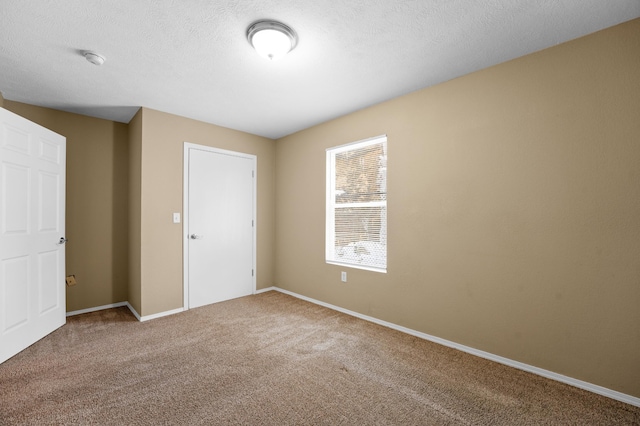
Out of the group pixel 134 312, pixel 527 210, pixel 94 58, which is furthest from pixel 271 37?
pixel 134 312

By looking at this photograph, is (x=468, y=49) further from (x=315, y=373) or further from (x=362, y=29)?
(x=315, y=373)

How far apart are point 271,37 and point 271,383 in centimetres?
247

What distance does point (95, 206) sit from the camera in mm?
3695

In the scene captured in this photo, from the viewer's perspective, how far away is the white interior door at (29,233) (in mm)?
2449

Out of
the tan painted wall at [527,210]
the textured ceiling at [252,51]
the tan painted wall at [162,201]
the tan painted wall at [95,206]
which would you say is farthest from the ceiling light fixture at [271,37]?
the tan painted wall at [95,206]

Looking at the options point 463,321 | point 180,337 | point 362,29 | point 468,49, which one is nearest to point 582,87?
point 468,49

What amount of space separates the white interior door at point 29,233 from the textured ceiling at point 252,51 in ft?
1.89

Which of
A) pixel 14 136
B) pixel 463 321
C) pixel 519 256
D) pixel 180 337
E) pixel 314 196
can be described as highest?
pixel 14 136

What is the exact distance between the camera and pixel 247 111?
3.49m

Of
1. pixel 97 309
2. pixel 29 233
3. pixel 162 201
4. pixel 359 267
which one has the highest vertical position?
pixel 162 201

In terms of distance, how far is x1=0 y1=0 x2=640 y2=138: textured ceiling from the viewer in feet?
5.81

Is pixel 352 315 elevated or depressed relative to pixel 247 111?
depressed

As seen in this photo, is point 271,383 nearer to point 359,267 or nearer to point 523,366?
point 359,267

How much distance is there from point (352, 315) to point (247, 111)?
2.83 m
